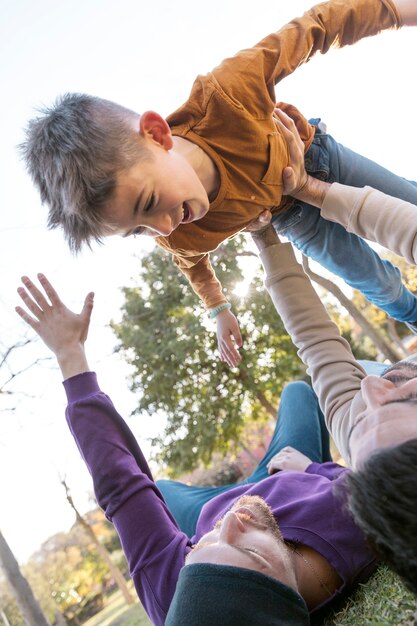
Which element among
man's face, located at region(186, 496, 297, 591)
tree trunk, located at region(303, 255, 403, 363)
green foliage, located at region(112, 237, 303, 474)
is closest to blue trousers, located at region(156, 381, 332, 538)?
man's face, located at region(186, 496, 297, 591)

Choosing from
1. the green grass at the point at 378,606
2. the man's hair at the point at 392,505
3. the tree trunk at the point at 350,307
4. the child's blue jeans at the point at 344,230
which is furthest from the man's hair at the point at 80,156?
the tree trunk at the point at 350,307

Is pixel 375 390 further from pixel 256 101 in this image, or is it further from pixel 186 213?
pixel 256 101

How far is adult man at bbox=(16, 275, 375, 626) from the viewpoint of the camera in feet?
4.48

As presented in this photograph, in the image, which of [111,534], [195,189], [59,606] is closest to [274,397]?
[195,189]

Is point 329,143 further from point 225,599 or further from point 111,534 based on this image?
point 111,534

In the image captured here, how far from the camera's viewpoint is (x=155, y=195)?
6.59 feet

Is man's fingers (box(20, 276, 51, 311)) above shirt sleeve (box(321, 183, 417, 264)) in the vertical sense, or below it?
above

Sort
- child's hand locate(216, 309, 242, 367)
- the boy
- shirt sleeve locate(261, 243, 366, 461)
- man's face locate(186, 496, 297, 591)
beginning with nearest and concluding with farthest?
man's face locate(186, 496, 297, 591)
shirt sleeve locate(261, 243, 366, 461)
the boy
child's hand locate(216, 309, 242, 367)

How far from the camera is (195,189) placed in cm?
217

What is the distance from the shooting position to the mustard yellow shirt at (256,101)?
229 centimetres

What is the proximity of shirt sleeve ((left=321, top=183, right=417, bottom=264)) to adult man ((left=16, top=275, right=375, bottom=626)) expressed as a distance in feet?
3.18

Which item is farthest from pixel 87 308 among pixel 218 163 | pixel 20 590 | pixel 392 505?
pixel 20 590

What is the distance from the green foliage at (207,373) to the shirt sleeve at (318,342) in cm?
1021

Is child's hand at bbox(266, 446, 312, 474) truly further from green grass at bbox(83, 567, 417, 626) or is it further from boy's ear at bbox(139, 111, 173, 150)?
boy's ear at bbox(139, 111, 173, 150)
